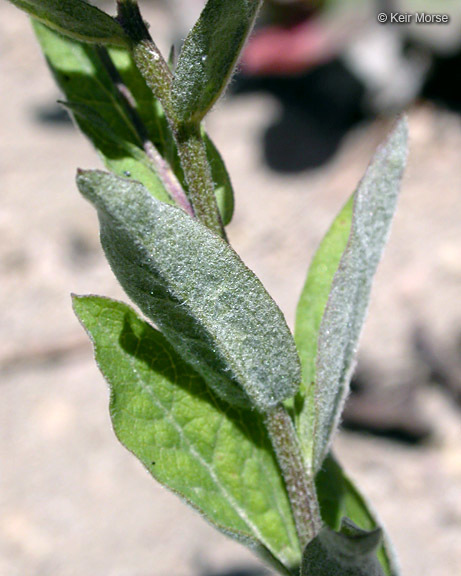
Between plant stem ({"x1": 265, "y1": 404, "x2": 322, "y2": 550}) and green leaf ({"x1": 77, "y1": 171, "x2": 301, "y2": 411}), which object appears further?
plant stem ({"x1": 265, "y1": 404, "x2": 322, "y2": 550})

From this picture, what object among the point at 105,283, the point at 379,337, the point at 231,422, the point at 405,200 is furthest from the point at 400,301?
the point at 231,422

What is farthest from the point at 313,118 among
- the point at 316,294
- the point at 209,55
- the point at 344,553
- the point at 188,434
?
the point at 344,553

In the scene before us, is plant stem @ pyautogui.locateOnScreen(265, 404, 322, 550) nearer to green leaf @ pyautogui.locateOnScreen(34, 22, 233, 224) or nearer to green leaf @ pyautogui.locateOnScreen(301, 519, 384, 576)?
green leaf @ pyautogui.locateOnScreen(301, 519, 384, 576)

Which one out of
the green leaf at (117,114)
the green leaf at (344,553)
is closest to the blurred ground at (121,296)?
the green leaf at (344,553)

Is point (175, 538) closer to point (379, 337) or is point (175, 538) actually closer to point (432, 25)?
point (379, 337)

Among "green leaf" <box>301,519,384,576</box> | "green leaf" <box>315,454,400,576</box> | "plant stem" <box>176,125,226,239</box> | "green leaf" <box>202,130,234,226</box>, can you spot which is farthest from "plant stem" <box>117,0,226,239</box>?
"green leaf" <box>315,454,400,576</box>

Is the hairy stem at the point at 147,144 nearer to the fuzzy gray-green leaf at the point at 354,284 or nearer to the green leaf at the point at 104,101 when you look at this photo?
the green leaf at the point at 104,101
